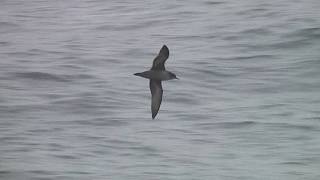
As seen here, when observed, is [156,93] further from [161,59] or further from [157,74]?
[161,59]

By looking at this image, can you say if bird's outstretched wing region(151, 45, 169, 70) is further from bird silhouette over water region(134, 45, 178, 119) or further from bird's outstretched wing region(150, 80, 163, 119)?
bird's outstretched wing region(150, 80, 163, 119)

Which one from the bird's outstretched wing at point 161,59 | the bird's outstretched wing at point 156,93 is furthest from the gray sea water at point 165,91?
the bird's outstretched wing at point 161,59

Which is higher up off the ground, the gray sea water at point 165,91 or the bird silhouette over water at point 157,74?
the bird silhouette over water at point 157,74

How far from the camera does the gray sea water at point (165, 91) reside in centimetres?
1583

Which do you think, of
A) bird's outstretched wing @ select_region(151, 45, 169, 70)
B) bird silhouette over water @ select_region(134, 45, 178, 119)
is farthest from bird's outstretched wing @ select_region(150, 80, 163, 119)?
bird's outstretched wing @ select_region(151, 45, 169, 70)

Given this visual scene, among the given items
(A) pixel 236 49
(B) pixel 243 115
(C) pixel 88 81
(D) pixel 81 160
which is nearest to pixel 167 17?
(A) pixel 236 49

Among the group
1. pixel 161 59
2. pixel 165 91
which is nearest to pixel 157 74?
pixel 161 59

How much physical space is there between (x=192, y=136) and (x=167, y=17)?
8801mm

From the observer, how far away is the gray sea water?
623 inches

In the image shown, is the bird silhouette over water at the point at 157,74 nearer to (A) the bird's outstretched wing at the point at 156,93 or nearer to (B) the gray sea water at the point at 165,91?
(A) the bird's outstretched wing at the point at 156,93

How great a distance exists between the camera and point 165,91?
1992cm

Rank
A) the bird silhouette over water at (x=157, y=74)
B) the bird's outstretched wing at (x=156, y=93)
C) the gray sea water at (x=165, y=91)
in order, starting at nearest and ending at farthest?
the bird silhouette over water at (x=157, y=74) → the bird's outstretched wing at (x=156, y=93) → the gray sea water at (x=165, y=91)

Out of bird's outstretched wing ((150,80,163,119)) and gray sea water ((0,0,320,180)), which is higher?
bird's outstretched wing ((150,80,163,119))

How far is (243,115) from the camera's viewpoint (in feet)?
59.6
